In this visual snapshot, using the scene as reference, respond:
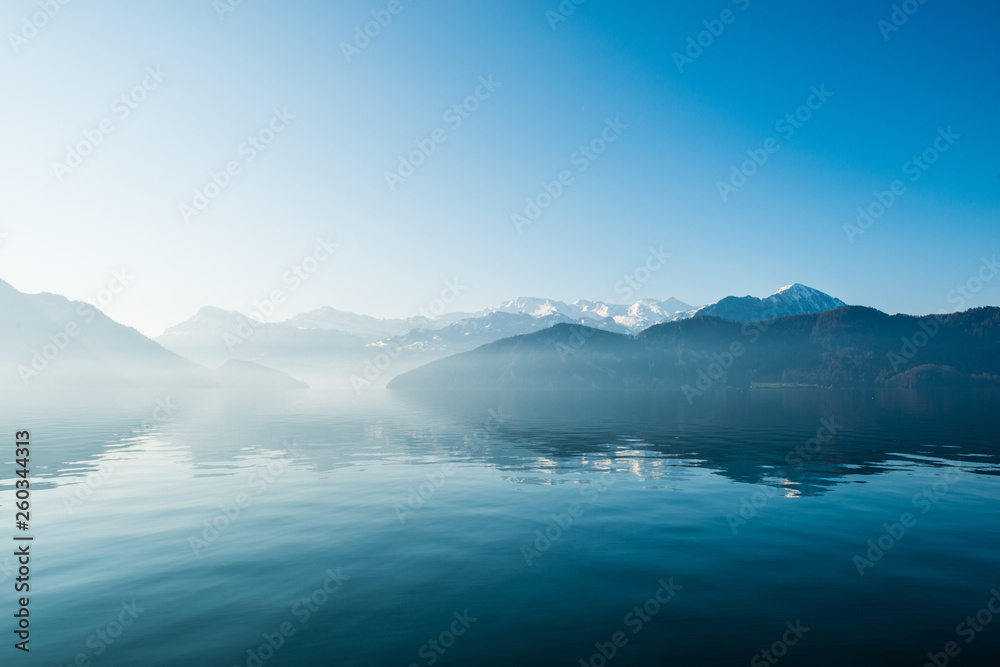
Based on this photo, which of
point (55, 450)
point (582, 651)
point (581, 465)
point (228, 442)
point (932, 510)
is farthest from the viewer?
point (228, 442)

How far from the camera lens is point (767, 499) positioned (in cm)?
3416

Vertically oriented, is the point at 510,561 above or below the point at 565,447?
below

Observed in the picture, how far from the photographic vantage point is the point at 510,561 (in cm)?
2312

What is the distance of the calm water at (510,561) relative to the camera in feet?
51.9

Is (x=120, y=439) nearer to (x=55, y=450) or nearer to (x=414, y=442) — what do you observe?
(x=55, y=450)

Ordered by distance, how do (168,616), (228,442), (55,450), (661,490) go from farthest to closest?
(228,442)
(55,450)
(661,490)
(168,616)

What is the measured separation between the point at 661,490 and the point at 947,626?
69.6 feet

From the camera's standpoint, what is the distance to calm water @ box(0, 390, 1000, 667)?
51.9 feet

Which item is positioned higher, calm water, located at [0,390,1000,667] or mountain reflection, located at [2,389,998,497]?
mountain reflection, located at [2,389,998,497]

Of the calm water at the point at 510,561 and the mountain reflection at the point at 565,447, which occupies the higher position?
the mountain reflection at the point at 565,447

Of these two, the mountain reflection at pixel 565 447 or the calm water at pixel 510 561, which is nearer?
the calm water at pixel 510 561

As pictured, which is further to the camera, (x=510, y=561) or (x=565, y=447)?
(x=565, y=447)

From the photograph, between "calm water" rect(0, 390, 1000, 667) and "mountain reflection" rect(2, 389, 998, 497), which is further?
"mountain reflection" rect(2, 389, 998, 497)

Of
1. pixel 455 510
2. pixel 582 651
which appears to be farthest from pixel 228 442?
pixel 582 651
